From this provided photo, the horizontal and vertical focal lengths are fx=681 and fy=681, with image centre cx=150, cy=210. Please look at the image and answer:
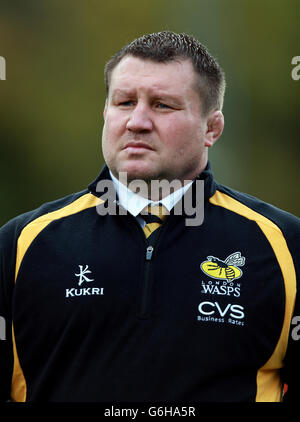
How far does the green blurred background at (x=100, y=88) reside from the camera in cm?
775

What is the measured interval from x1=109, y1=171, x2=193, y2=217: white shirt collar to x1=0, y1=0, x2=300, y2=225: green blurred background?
17.8ft

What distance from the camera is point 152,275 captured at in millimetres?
2043

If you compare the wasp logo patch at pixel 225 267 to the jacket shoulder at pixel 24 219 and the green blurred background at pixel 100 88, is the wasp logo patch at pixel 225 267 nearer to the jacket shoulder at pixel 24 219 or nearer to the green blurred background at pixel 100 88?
the jacket shoulder at pixel 24 219

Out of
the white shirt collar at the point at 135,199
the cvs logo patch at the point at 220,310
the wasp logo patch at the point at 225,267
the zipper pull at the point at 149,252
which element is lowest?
the cvs logo patch at the point at 220,310

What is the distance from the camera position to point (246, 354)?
2.02 m

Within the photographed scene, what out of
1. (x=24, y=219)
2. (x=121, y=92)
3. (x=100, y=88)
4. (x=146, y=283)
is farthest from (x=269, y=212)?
(x=100, y=88)

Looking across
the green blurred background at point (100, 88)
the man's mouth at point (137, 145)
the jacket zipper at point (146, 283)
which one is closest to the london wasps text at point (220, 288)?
the jacket zipper at point (146, 283)

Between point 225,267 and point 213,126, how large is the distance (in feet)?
1.81

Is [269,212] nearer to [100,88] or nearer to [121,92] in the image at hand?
[121,92]

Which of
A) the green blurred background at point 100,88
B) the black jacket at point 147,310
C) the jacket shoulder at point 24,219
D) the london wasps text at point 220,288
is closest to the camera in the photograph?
the black jacket at point 147,310

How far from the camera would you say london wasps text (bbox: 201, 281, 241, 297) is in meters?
2.08

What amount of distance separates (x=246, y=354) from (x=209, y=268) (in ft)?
0.93
